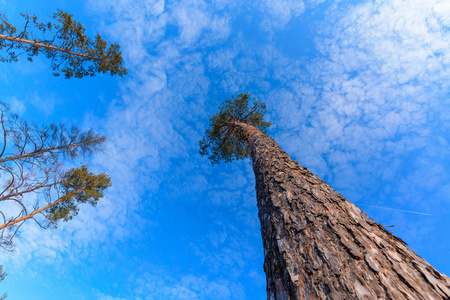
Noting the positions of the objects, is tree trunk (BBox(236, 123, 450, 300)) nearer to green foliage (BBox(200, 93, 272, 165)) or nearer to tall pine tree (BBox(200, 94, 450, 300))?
tall pine tree (BBox(200, 94, 450, 300))

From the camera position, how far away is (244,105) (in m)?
11.2

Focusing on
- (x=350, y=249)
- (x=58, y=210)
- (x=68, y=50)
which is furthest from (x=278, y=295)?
(x=68, y=50)

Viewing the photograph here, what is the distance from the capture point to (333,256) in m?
1.49

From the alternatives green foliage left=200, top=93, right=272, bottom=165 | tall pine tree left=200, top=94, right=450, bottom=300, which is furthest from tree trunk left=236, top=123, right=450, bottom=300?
green foliage left=200, top=93, right=272, bottom=165

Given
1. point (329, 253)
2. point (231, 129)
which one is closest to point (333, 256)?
point (329, 253)

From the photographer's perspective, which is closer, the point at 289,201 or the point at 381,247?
the point at 381,247

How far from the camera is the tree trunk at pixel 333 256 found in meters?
1.19

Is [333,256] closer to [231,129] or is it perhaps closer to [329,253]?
[329,253]

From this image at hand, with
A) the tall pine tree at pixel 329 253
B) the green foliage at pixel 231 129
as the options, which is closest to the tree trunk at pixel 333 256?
the tall pine tree at pixel 329 253

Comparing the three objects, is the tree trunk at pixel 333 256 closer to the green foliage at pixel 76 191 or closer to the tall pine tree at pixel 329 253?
the tall pine tree at pixel 329 253

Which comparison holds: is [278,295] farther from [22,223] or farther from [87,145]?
[87,145]

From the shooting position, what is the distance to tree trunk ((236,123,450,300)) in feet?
3.90

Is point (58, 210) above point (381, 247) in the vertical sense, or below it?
above

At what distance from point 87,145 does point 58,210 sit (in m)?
3.79
